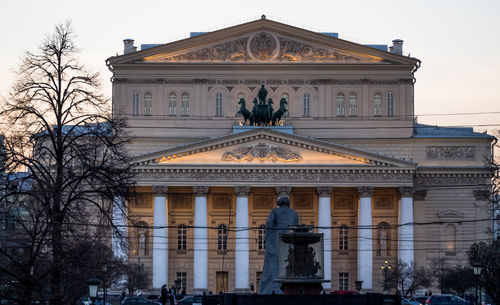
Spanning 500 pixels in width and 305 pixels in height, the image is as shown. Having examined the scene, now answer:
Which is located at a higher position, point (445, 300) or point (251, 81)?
point (251, 81)

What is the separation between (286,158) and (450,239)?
15.4 meters

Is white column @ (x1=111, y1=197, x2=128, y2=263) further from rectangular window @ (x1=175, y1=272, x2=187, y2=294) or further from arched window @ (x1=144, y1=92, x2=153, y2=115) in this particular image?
arched window @ (x1=144, y1=92, x2=153, y2=115)

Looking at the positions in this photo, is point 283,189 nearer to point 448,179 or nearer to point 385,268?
point 385,268

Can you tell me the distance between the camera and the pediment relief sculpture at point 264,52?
330 feet

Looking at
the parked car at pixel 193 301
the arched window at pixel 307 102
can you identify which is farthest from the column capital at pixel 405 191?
the parked car at pixel 193 301

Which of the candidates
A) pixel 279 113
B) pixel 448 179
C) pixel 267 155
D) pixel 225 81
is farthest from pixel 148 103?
pixel 448 179

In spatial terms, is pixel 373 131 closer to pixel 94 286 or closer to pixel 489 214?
pixel 489 214

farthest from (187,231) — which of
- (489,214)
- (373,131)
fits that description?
(489,214)

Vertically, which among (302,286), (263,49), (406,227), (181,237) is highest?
(263,49)

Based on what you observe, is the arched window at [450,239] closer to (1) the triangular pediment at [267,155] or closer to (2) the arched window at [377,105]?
(1) the triangular pediment at [267,155]

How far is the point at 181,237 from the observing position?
95938mm

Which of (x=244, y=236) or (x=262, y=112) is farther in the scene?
(x=262, y=112)

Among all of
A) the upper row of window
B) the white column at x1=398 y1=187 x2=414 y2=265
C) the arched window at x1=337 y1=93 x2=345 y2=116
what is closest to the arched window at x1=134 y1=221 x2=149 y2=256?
the upper row of window

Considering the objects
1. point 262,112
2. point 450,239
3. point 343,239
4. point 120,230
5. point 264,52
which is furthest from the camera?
point 264,52
